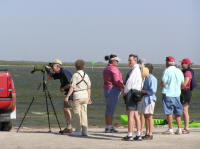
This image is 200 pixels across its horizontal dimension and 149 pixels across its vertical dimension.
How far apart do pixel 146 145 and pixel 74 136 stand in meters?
1.83

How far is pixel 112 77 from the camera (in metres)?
12.0

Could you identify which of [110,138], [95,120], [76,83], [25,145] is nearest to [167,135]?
[110,138]

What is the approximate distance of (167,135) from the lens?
11.5 meters

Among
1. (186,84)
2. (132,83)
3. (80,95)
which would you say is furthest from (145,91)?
(186,84)

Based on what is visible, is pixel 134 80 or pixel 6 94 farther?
pixel 6 94

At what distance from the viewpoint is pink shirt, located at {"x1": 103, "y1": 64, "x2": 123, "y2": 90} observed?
1190 cm

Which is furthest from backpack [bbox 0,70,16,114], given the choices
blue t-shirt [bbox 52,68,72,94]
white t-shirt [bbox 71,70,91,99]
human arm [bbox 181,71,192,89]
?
human arm [bbox 181,71,192,89]

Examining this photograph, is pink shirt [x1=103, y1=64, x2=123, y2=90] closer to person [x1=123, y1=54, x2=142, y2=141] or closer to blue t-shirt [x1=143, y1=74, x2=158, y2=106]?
blue t-shirt [x1=143, y1=74, x2=158, y2=106]

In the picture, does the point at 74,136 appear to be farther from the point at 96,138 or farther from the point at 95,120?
the point at 95,120

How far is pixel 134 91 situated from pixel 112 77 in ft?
5.45

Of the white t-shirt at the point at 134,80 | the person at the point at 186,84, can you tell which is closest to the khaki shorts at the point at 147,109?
the white t-shirt at the point at 134,80

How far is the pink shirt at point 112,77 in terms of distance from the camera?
11.9 meters

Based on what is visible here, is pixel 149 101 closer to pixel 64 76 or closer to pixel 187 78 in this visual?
pixel 187 78

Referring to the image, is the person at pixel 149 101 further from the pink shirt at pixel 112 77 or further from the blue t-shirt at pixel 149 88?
the pink shirt at pixel 112 77
